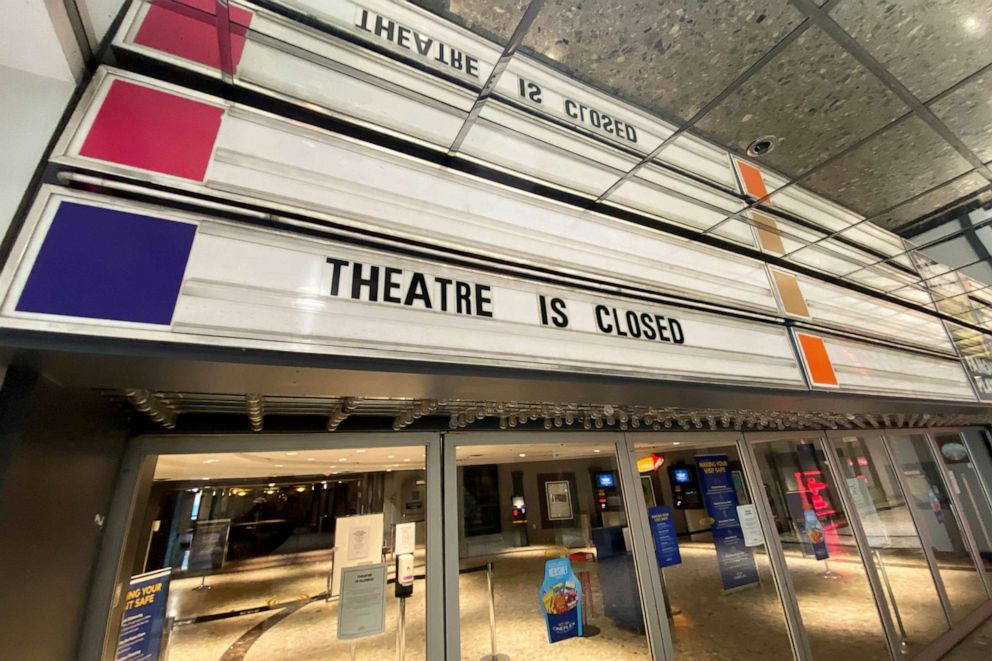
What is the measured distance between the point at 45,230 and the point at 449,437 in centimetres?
176

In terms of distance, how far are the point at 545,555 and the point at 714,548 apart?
6.08 feet

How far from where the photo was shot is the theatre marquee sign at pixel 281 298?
93cm

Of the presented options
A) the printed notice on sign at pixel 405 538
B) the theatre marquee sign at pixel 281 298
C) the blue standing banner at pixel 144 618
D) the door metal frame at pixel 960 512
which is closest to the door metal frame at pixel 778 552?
the theatre marquee sign at pixel 281 298

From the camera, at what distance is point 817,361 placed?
9.00 feet

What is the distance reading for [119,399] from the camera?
4.75ft

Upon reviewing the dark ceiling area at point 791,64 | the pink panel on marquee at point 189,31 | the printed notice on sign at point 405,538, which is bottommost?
the printed notice on sign at point 405,538

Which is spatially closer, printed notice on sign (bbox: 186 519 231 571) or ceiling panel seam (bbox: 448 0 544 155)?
ceiling panel seam (bbox: 448 0 544 155)

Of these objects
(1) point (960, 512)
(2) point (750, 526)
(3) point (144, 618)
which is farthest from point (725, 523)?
(1) point (960, 512)

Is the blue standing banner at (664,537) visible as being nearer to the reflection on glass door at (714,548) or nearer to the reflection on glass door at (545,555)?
the reflection on glass door at (714,548)

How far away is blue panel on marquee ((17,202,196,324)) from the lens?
35.7 inches

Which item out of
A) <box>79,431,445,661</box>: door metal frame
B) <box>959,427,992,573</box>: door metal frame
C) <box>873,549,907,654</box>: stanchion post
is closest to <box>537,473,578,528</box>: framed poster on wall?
<box>79,431,445,661</box>: door metal frame

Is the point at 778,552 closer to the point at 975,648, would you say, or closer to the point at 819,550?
the point at 819,550

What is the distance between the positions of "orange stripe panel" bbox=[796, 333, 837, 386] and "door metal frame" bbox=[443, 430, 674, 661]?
1368mm

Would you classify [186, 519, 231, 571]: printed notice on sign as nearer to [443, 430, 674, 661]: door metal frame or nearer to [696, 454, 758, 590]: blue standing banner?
[443, 430, 674, 661]: door metal frame
